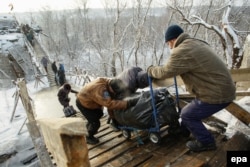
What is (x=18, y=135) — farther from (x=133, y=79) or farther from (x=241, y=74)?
(x=241, y=74)

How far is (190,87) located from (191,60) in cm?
45

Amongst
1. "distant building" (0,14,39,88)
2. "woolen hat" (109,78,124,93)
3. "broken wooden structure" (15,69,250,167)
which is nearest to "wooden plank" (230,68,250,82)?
"broken wooden structure" (15,69,250,167)

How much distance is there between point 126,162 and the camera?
11.7ft

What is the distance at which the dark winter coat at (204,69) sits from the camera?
298 cm

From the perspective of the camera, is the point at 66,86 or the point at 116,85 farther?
the point at 66,86

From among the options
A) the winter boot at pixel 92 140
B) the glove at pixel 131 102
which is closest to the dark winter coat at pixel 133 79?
the glove at pixel 131 102

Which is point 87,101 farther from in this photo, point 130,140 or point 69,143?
point 69,143

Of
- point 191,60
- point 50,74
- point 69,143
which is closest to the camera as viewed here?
point 69,143

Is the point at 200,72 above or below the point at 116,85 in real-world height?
above

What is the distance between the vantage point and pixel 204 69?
3000 millimetres

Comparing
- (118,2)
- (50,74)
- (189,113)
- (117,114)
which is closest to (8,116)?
(50,74)

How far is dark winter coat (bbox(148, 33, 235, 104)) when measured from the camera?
9.78 ft

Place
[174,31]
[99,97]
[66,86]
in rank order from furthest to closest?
[66,86]
[99,97]
[174,31]

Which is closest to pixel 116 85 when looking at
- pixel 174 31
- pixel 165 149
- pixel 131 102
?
pixel 131 102
